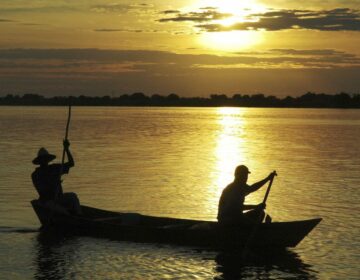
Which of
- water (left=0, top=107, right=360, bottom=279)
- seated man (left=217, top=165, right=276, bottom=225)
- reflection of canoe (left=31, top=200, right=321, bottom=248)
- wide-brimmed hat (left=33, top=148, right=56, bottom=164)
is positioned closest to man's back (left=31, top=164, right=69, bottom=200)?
wide-brimmed hat (left=33, top=148, right=56, bottom=164)

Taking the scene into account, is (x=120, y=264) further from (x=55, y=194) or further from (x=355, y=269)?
(x=355, y=269)

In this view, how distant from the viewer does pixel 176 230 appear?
14.9 meters

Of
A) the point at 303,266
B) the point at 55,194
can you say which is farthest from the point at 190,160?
the point at 303,266

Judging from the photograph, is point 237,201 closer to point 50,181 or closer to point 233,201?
point 233,201

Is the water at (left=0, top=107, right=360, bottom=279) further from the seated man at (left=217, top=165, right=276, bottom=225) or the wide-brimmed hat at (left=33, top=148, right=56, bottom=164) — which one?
the wide-brimmed hat at (left=33, top=148, right=56, bottom=164)

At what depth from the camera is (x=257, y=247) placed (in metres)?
14.6

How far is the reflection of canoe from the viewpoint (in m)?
14.4

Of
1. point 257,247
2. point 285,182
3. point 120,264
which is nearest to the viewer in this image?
point 120,264

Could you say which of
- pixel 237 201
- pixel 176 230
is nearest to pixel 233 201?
pixel 237 201

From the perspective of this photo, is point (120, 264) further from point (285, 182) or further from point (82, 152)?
point (82, 152)

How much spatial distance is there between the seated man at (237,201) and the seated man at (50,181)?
4.06m

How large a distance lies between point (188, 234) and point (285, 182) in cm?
1223

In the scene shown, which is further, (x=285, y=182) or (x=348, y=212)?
(x=285, y=182)

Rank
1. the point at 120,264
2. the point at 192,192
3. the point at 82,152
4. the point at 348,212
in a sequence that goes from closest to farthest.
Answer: the point at 120,264 → the point at 348,212 → the point at 192,192 → the point at 82,152
